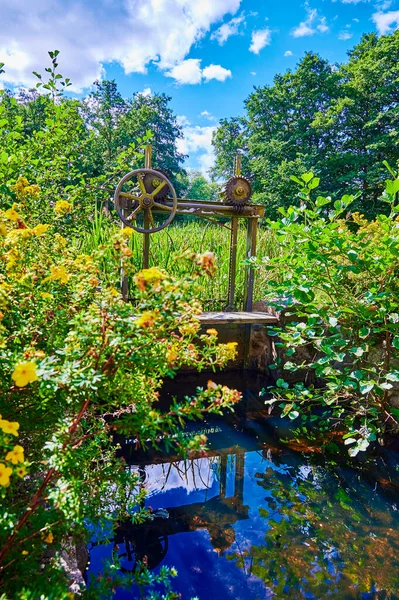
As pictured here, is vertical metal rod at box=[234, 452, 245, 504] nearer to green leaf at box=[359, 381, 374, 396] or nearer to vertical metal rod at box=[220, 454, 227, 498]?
vertical metal rod at box=[220, 454, 227, 498]

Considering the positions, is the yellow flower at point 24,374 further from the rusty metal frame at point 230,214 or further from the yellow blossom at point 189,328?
the rusty metal frame at point 230,214

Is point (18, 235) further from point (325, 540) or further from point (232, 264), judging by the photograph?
point (232, 264)

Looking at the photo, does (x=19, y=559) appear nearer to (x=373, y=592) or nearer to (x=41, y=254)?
(x=41, y=254)

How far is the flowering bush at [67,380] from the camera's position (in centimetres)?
92

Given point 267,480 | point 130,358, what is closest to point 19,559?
point 130,358

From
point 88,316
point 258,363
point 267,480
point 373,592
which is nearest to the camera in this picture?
point 88,316

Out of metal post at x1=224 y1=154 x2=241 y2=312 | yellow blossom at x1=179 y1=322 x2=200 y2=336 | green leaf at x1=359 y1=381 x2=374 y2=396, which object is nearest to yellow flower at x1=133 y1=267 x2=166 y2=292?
yellow blossom at x1=179 y1=322 x2=200 y2=336

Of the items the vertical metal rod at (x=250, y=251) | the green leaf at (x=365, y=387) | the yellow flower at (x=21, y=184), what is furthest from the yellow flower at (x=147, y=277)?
the vertical metal rod at (x=250, y=251)

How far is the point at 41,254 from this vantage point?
142cm

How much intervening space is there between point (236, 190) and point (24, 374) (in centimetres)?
391

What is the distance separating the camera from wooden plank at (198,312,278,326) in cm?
404

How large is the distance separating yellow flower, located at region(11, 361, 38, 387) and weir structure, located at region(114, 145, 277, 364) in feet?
10.0

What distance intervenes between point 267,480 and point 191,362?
147 cm

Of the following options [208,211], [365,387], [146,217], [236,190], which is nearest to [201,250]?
[208,211]
